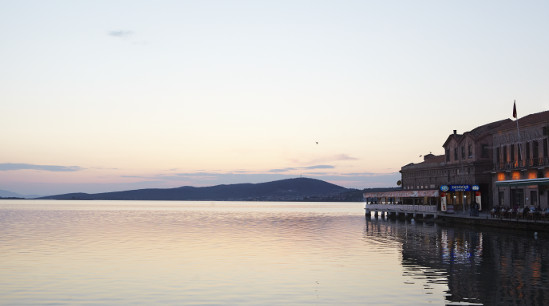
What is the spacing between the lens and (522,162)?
7969cm

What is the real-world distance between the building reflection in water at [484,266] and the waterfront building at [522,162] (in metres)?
16.6

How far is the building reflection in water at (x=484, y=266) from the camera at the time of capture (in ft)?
84.7

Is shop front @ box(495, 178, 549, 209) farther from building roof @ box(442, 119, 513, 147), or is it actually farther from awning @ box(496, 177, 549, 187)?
building roof @ box(442, 119, 513, 147)

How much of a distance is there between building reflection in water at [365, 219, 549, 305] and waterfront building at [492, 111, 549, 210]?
54.5 feet

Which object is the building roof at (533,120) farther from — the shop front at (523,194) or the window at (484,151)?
the window at (484,151)

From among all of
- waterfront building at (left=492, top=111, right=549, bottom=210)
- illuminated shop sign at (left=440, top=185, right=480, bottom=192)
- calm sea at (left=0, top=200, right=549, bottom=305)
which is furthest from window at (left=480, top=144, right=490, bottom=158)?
calm sea at (left=0, top=200, right=549, bottom=305)

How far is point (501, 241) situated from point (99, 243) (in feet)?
121

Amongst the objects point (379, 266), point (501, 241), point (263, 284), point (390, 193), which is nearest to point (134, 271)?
point (263, 284)

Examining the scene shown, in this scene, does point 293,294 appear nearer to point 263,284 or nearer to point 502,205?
point 263,284

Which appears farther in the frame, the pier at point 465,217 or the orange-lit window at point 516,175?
the orange-lit window at point 516,175

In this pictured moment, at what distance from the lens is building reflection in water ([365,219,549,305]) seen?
→ 84.7 ft

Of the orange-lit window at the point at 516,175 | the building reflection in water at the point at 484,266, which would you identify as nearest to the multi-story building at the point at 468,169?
the orange-lit window at the point at 516,175

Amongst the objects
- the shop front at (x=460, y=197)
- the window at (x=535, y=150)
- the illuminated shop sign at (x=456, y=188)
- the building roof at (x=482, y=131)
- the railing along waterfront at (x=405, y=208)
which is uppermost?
the building roof at (x=482, y=131)

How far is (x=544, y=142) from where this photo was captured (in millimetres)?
75188
